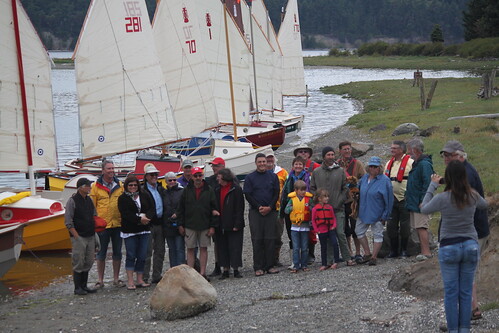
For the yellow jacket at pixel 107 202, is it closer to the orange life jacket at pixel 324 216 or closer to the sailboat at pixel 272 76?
the orange life jacket at pixel 324 216

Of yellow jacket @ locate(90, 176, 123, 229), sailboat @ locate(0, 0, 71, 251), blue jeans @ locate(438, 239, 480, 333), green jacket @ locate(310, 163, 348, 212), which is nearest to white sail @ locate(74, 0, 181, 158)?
sailboat @ locate(0, 0, 71, 251)

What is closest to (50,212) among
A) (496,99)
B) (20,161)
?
(20,161)

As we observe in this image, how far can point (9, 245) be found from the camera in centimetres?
1565

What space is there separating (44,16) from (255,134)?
11667 cm

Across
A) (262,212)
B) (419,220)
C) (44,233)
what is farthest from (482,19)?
(419,220)

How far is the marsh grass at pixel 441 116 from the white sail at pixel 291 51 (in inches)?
212

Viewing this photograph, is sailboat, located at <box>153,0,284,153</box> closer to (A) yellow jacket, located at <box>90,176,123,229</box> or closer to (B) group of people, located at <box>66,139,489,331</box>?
(B) group of people, located at <box>66,139,489,331</box>

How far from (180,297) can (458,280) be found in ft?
13.8

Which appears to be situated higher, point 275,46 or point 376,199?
point 275,46

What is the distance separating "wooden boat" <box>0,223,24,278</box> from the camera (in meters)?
15.6

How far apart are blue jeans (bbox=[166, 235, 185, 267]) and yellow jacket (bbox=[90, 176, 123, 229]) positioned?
937mm

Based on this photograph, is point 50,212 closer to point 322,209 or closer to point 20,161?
point 20,161

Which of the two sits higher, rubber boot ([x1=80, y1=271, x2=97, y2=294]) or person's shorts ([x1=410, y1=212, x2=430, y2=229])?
person's shorts ([x1=410, y1=212, x2=430, y2=229])

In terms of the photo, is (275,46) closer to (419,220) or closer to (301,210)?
(301,210)
